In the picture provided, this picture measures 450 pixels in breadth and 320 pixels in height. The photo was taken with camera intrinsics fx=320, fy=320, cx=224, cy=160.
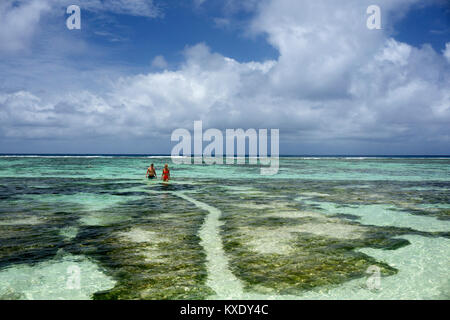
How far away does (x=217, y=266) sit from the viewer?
8.64m

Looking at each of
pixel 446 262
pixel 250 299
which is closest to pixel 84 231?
pixel 250 299

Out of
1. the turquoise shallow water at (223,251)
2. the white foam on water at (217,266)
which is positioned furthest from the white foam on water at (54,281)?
the white foam on water at (217,266)

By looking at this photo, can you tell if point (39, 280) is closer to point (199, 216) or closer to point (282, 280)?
point (282, 280)

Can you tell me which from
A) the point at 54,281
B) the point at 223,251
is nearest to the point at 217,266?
the point at 223,251

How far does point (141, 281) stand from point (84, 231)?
18.5ft

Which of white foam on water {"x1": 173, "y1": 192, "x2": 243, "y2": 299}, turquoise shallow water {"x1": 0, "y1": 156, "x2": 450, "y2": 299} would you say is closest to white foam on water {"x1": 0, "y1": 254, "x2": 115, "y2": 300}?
turquoise shallow water {"x1": 0, "y1": 156, "x2": 450, "y2": 299}

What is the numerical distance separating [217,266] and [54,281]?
400cm

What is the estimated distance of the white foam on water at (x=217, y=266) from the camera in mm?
7203

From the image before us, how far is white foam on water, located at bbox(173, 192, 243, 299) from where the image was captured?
7.20 metres

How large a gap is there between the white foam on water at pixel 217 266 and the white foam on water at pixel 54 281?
2.44 metres

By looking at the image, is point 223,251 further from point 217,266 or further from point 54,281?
point 54,281

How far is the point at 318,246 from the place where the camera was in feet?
33.9

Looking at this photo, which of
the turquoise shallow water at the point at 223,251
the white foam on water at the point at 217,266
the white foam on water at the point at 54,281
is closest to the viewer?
the white foam on water at the point at 54,281

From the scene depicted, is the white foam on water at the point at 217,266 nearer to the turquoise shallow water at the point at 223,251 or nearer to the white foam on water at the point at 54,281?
the turquoise shallow water at the point at 223,251
